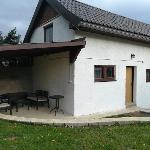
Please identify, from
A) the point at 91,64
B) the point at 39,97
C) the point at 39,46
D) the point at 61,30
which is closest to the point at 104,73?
the point at 91,64

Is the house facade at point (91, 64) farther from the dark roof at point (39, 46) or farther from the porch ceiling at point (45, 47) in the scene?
the dark roof at point (39, 46)

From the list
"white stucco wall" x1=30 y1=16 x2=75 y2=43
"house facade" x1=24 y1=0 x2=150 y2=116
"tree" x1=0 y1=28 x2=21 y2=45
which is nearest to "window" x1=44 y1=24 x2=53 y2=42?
"house facade" x1=24 y1=0 x2=150 y2=116

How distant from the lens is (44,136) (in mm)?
7367

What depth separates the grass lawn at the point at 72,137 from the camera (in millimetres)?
6633

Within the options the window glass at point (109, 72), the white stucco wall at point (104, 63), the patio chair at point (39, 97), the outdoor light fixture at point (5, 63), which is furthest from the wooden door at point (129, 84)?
the outdoor light fixture at point (5, 63)

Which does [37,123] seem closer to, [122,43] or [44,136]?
[44,136]

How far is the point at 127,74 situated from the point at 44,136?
317 inches

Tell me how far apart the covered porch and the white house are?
0.04m

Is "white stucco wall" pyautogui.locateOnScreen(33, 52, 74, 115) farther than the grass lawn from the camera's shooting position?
Yes

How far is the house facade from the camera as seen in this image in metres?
11.8

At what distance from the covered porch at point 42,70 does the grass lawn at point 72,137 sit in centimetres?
275

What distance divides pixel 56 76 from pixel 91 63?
6.41 feet

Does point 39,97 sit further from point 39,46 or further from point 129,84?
point 129,84

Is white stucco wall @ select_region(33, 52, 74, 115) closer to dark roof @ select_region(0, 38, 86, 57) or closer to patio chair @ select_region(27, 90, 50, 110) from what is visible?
patio chair @ select_region(27, 90, 50, 110)
